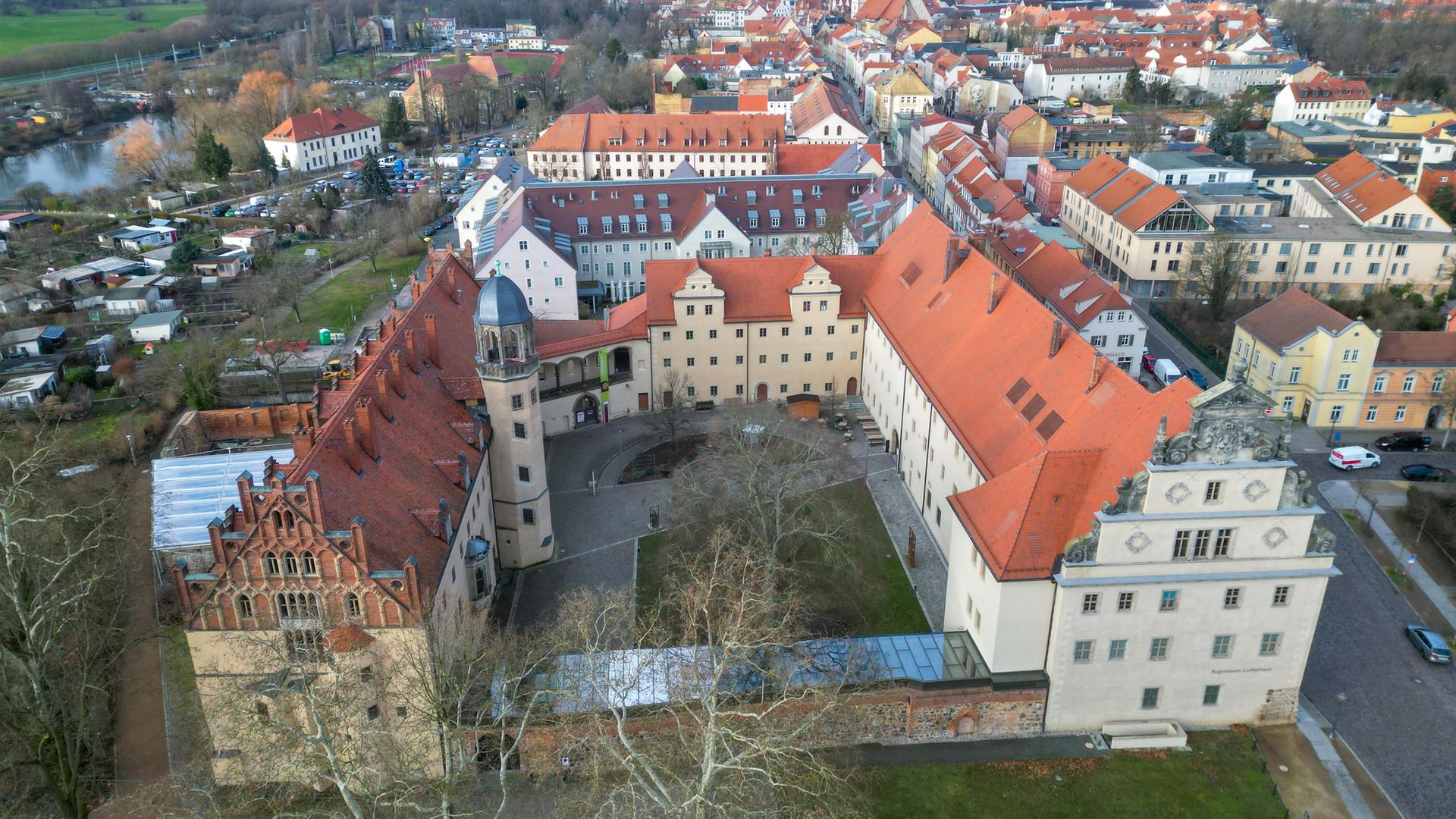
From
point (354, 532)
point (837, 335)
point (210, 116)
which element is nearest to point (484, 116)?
point (210, 116)

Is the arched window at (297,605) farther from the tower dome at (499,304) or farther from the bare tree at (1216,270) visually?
the bare tree at (1216,270)

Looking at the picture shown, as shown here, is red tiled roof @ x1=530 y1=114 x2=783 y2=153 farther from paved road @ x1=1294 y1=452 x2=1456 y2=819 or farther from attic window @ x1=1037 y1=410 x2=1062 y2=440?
paved road @ x1=1294 y1=452 x2=1456 y2=819

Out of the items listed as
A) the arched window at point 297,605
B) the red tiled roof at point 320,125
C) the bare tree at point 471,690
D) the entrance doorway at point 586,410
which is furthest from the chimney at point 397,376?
the red tiled roof at point 320,125

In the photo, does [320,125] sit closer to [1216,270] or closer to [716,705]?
[1216,270]

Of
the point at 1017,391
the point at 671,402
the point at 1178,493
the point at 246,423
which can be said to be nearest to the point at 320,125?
the point at 246,423

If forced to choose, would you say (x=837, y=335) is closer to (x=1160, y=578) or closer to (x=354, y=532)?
(x=1160, y=578)

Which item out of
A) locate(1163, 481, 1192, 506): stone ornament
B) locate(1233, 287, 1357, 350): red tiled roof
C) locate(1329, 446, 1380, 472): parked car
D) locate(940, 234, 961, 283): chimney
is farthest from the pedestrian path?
locate(1233, 287, 1357, 350): red tiled roof
